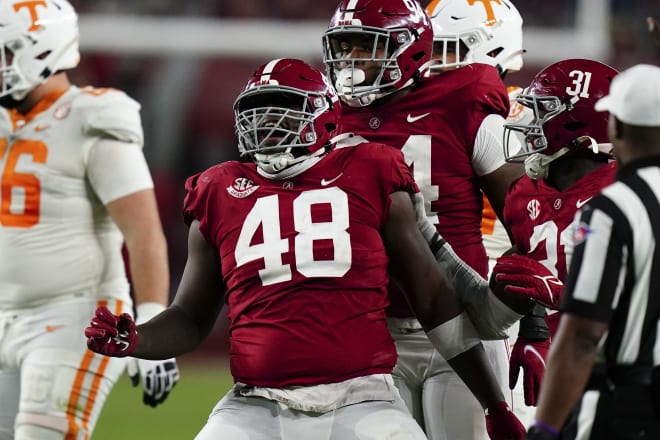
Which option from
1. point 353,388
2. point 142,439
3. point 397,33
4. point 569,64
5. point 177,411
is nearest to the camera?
point 353,388

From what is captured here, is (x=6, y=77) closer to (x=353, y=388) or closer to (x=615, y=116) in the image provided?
(x=353, y=388)

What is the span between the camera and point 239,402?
3.26 metres

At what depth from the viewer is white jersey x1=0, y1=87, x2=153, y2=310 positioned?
4.41 meters

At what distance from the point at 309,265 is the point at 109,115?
4.78 ft

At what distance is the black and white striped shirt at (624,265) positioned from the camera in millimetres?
2715

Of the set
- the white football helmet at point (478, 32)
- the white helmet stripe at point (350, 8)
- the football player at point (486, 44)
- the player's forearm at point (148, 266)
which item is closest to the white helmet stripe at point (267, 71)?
the white helmet stripe at point (350, 8)

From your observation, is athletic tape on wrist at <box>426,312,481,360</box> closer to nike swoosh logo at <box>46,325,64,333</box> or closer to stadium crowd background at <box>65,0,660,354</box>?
nike swoosh logo at <box>46,325,64,333</box>

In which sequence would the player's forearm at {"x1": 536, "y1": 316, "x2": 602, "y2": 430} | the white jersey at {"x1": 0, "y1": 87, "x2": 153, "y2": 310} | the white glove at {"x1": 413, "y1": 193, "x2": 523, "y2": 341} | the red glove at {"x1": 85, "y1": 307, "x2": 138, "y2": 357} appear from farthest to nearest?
the white jersey at {"x1": 0, "y1": 87, "x2": 153, "y2": 310}
the white glove at {"x1": 413, "y1": 193, "x2": 523, "y2": 341}
the red glove at {"x1": 85, "y1": 307, "x2": 138, "y2": 357}
the player's forearm at {"x1": 536, "y1": 316, "x2": 602, "y2": 430}

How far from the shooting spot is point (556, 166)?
3590mm

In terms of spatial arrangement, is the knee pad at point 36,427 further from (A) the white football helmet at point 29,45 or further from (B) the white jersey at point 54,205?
(A) the white football helmet at point 29,45

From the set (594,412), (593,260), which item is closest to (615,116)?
(593,260)

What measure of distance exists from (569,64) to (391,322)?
93cm

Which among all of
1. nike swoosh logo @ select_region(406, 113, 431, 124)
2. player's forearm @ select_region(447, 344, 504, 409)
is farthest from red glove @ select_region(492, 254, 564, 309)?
nike swoosh logo @ select_region(406, 113, 431, 124)

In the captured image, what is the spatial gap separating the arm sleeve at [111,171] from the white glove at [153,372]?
403 mm
